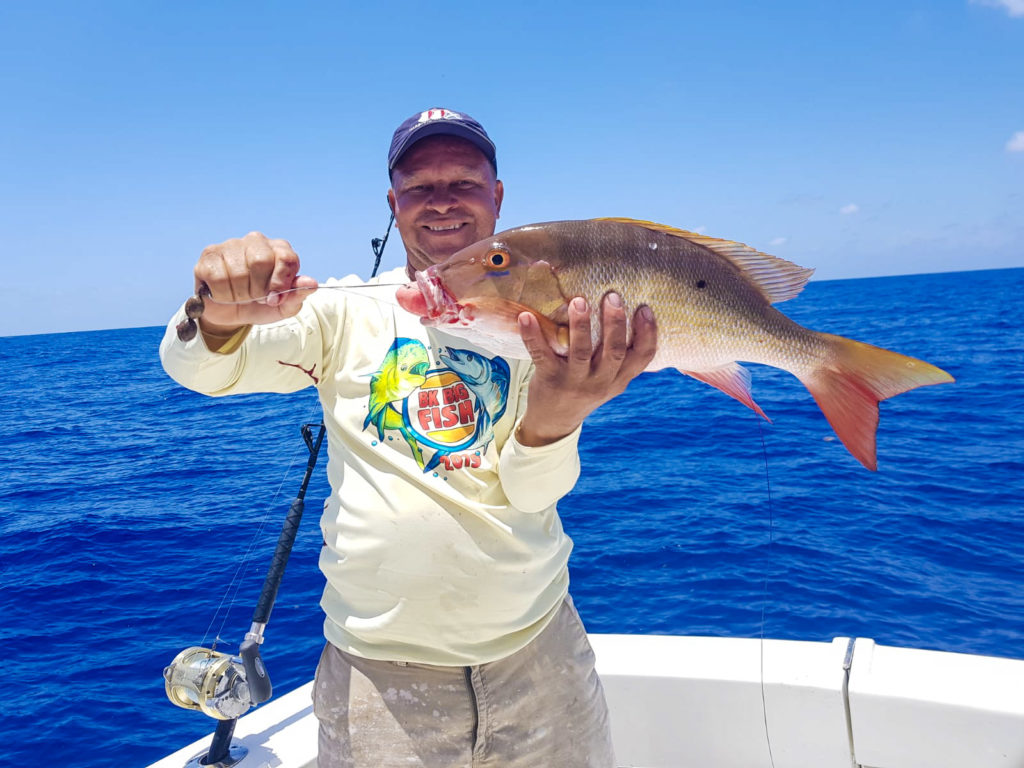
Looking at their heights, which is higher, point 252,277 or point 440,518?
point 252,277

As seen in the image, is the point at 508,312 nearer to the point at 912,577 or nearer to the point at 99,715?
the point at 99,715

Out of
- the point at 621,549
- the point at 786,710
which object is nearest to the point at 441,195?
the point at 786,710

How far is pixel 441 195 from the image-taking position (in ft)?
7.44

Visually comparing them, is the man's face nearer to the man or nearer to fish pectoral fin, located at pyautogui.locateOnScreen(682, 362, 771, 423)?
the man

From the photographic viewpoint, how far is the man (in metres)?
1.85

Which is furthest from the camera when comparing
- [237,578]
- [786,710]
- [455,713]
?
[237,578]

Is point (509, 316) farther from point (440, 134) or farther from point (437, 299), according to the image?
point (440, 134)

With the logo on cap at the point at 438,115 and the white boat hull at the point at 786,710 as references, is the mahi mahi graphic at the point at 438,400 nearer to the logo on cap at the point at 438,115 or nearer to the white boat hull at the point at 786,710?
the logo on cap at the point at 438,115

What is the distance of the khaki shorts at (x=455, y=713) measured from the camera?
2.00 meters

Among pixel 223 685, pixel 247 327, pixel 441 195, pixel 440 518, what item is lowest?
pixel 223 685

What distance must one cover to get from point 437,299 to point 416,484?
533 millimetres

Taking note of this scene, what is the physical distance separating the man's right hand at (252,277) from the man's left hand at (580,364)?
554mm

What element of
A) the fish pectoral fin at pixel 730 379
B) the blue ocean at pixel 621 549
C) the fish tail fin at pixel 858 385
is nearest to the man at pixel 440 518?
the fish pectoral fin at pixel 730 379

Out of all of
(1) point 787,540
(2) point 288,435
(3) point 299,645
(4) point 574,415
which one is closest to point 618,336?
(4) point 574,415
